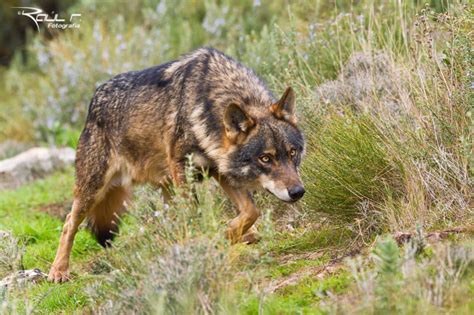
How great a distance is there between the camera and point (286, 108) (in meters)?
6.81

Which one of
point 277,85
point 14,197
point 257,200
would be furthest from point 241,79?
point 14,197

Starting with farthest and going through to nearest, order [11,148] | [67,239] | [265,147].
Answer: [11,148], [67,239], [265,147]

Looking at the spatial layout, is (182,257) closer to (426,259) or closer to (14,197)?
(426,259)

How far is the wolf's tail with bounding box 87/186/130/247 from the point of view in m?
7.89

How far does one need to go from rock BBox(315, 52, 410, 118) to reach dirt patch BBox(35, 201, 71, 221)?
354cm

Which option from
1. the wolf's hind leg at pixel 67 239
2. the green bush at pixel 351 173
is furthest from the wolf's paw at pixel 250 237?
the wolf's hind leg at pixel 67 239

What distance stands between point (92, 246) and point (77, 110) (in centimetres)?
590

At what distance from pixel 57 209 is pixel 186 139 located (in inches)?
152

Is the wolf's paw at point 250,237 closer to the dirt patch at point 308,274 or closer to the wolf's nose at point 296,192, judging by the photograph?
the wolf's nose at point 296,192

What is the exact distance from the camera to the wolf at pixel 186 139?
21.4 feet

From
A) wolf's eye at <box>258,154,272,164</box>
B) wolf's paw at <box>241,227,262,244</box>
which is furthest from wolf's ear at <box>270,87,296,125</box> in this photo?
wolf's paw at <box>241,227,262,244</box>

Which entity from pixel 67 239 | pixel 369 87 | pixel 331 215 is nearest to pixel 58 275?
pixel 67 239

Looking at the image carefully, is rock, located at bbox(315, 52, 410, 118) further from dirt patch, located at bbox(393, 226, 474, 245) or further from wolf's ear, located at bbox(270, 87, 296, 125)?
dirt patch, located at bbox(393, 226, 474, 245)

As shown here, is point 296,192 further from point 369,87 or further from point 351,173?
point 369,87
